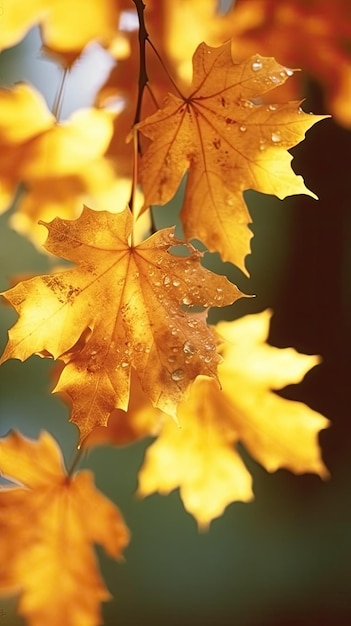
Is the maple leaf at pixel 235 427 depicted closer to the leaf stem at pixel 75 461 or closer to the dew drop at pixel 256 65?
the leaf stem at pixel 75 461

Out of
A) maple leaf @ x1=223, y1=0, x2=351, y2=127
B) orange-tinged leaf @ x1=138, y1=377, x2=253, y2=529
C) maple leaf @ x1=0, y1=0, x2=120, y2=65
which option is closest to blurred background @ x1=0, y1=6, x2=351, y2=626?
maple leaf @ x1=223, y1=0, x2=351, y2=127

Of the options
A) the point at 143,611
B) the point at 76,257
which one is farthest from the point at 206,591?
the point at 76,257

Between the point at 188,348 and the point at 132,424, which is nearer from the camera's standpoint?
the point at 188,348

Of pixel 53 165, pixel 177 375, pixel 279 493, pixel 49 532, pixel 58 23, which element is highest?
pixel 58 23

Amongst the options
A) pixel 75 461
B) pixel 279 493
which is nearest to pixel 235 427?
pixel 75 461

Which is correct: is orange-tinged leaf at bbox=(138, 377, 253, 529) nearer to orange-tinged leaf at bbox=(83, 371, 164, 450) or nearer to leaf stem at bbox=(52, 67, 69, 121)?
orange-tinged leaf at bbox=(83, 371, 164, 450)

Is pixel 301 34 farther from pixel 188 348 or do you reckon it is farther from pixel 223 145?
pixel 188 348
